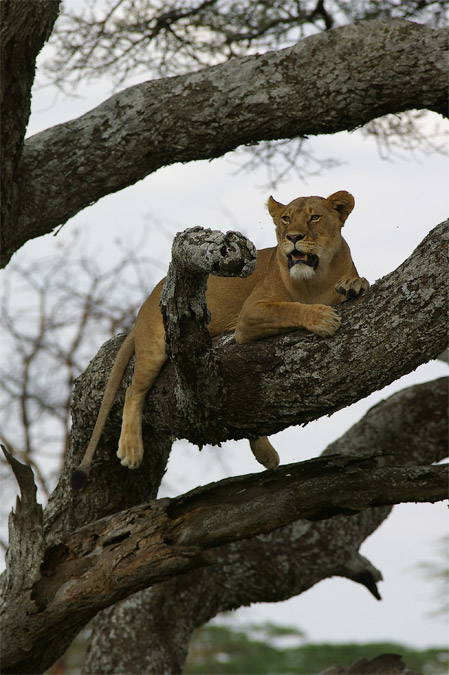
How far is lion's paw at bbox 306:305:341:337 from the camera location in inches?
141

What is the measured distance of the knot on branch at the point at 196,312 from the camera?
312 cm

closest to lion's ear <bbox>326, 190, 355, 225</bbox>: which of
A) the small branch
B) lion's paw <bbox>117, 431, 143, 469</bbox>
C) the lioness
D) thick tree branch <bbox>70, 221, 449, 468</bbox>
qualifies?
the lioness

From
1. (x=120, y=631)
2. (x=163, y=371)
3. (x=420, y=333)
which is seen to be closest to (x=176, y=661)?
(x=120, y=631)

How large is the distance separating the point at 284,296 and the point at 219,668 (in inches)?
359

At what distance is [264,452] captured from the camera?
16.0 ft

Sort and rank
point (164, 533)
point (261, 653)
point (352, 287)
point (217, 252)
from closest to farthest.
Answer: point (217, 252) → point (352, 287) → point (164, 533) → point (261, 653)

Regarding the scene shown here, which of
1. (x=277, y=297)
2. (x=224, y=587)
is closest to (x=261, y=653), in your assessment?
(x=224, y=587)

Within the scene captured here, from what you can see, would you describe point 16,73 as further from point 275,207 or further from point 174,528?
point 174,528

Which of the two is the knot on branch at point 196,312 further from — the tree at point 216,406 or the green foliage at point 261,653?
the green foliage at point 261,653

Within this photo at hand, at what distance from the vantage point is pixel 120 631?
17.5 ft

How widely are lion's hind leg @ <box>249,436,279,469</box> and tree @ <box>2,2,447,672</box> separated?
0.44 meters

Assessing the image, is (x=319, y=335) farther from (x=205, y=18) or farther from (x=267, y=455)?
(x=205, y=18)

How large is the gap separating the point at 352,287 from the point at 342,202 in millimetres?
640

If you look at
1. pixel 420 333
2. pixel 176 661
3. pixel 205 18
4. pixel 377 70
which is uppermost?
pixel 205 18
